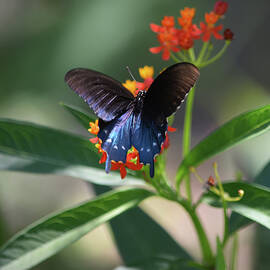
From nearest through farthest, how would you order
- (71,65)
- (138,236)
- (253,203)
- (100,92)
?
(253,203)
(100,92)
(138,236)
(71,65)

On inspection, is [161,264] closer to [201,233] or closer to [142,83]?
[201,233]

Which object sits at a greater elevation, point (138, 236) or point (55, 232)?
point (55, 232)

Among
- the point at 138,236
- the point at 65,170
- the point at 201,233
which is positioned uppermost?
the point at 65,170

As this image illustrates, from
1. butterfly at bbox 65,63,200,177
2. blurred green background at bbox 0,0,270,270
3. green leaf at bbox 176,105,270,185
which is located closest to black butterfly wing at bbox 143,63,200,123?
butterfly at bbox 65,63,200,177

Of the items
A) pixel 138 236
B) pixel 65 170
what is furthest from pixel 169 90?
pixel 138 236

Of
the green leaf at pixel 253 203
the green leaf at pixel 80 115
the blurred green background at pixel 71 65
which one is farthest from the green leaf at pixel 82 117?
the blurred green background at pixel 71 65

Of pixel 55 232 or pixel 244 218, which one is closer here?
pixel 55 232

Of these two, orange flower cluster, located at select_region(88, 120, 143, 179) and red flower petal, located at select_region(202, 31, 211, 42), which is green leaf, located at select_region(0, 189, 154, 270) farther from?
red flower petal, located at select_region(202, 31, 211, 42)
